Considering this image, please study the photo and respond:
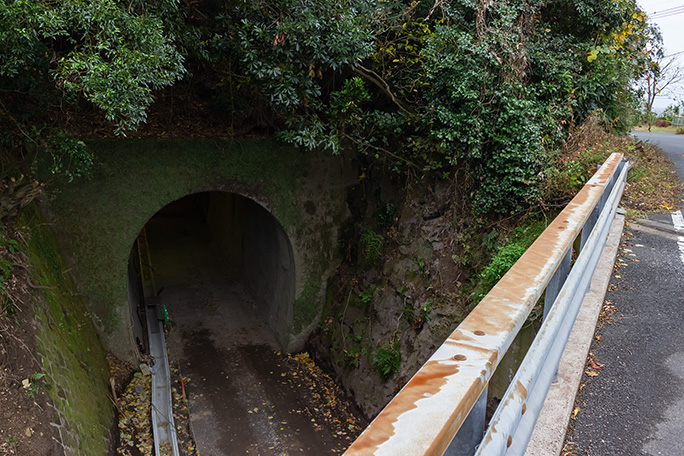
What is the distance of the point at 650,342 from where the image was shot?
2883 mm

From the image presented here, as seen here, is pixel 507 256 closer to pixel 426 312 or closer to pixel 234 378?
pixel 426 312

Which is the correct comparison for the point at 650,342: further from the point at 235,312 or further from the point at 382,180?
the point at 235,312

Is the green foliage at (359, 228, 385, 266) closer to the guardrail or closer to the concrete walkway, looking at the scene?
the concrete walkway

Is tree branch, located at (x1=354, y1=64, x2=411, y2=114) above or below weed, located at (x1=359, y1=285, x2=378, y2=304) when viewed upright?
above

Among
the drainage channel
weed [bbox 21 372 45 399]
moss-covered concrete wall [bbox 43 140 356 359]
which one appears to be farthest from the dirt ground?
the drainage channel

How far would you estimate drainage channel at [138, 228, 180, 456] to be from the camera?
7.61 meters

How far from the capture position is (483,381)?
0.99 m

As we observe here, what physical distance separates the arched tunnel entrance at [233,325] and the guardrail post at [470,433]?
7.83 metres

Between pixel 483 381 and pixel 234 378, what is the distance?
31.1ft

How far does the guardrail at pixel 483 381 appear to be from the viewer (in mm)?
822

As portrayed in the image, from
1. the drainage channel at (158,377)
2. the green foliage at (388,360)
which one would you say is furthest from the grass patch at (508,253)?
the drainage channel at (158,377)

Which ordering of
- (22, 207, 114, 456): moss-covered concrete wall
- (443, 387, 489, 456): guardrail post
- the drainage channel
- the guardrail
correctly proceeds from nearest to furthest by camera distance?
1. the guardrail
2. (443, 387, 489, 456): guardrail post
3. (22, 207, 114, 456): moss-covered concrete wall
4. the drainage channel

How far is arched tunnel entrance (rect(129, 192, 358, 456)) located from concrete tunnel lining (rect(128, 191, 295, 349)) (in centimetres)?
3

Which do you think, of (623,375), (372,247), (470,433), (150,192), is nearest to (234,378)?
(372,247)
